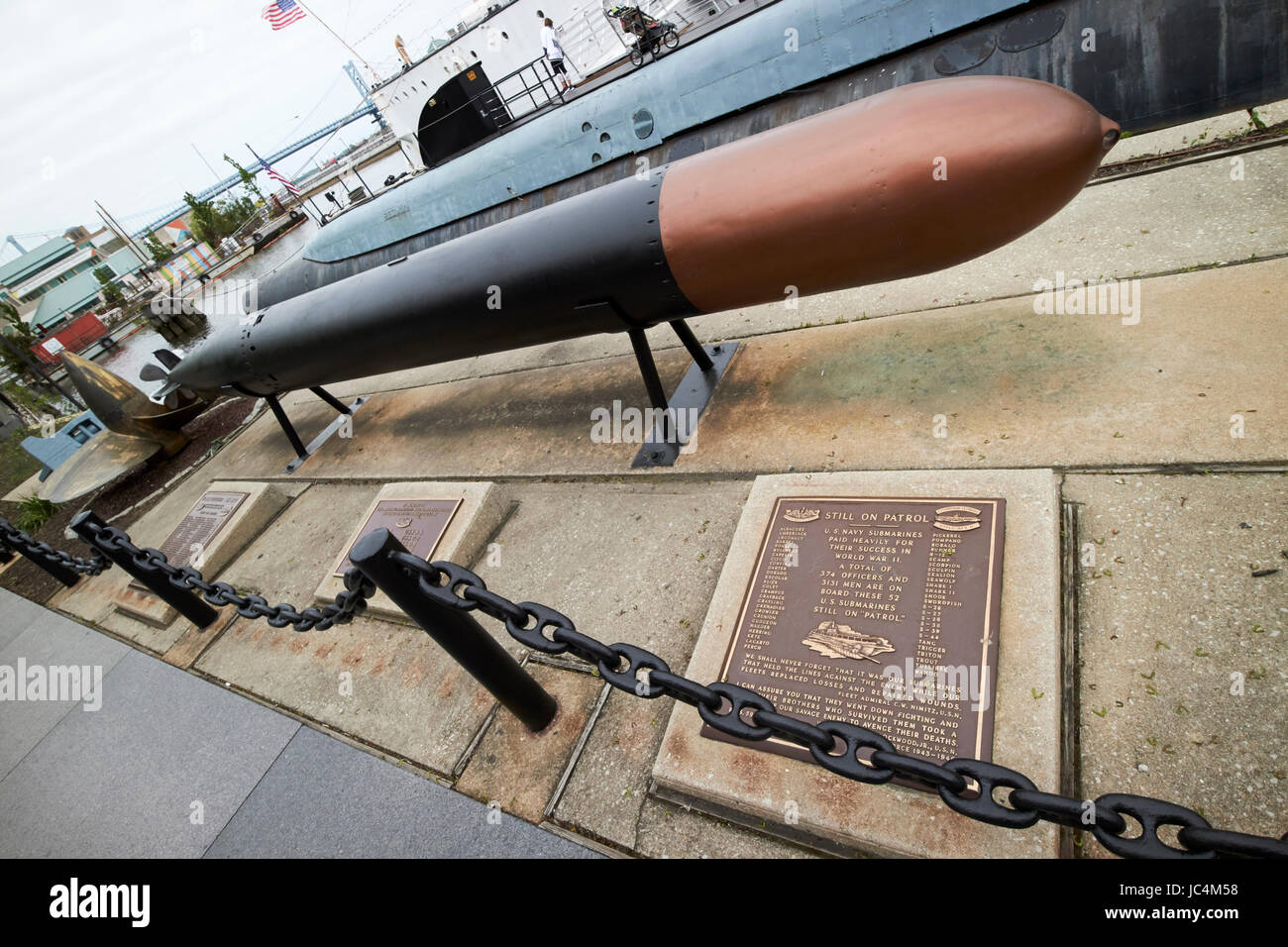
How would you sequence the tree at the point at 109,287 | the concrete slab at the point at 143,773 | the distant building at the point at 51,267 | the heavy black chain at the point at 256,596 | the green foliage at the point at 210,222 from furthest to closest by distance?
the distant building at the point at 51,267 < the green foliage at the point at 210,222 < the tree at the point at 109,287 < the concrete slab at the point at 143,773 < the heavy black chain at the point at 256,596

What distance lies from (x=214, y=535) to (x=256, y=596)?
3.30 meters

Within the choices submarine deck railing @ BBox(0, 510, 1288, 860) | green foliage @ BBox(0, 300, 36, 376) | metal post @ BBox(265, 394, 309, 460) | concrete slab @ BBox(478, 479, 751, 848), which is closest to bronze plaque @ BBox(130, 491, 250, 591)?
metal post @ BBox(265, 394, 309, 460)

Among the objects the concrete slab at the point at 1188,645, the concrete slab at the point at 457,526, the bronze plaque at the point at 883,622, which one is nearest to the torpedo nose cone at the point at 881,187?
the bronze plaque at the point at 883,622

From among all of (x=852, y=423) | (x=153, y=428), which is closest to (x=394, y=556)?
(x=852, y=423)

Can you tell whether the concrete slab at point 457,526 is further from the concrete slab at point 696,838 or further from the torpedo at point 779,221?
the concrete slab at point 696,838

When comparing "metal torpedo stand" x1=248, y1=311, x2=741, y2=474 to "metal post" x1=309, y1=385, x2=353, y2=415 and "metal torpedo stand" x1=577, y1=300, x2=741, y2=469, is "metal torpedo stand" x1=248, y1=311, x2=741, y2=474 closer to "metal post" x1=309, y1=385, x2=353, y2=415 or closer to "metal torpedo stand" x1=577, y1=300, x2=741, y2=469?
"metal torpedo stand" x1=577, y1=300, x2=741, y2=469

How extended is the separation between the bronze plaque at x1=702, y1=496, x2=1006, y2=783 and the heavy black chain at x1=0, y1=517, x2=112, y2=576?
5778 millimetres

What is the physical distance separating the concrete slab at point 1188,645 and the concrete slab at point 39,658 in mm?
6671

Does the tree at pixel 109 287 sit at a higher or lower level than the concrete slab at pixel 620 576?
higher

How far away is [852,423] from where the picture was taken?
3553 mm

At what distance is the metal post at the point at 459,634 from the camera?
205 cm

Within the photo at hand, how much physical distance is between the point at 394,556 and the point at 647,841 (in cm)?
152

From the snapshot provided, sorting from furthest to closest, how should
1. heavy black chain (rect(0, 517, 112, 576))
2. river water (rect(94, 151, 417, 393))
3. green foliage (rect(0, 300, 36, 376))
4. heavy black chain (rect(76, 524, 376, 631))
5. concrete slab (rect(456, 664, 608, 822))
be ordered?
river water (rect(94, 151, 417, 393))
green foliage (rect(0, 300, 36, 376))
heavy black chain (rect(0, 517, 112, 576))
concrete slab (rect(456, 664, 608, 822))
heavy black chain (rect(76, 524, 376, 631))

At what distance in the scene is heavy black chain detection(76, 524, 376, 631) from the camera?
2.37 metres
